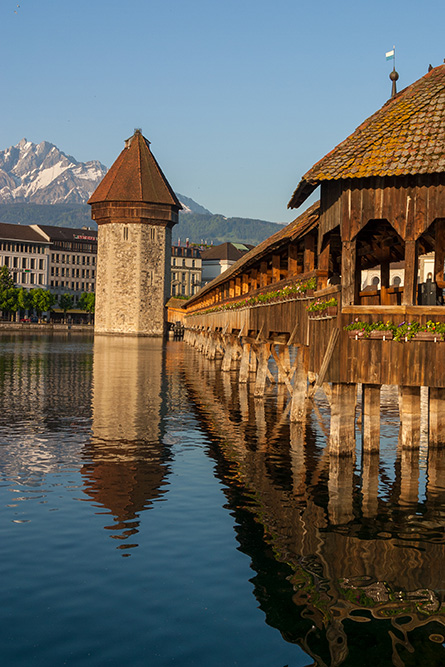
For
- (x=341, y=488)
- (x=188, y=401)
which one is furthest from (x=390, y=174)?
(x=188, y=401)

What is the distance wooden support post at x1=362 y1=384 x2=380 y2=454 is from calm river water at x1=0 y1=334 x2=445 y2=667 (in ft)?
1.09

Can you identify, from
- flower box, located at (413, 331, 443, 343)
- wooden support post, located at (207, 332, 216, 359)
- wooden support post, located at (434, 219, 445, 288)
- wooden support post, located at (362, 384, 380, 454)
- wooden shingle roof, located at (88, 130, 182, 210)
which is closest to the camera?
flower box, located at (413, 331, 443, 343)

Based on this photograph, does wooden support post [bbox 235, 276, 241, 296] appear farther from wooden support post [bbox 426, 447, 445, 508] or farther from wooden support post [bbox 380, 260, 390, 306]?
wooden support post [bbox 426, 447, 445, 508]

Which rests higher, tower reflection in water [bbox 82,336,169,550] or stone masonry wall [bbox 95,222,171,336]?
stone masonry wall [bbox 95,222,171,336]

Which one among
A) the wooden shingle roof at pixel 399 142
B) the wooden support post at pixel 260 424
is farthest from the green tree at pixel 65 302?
the wooden shingle roof at pixel 399 142

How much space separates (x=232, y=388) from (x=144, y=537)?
2515 cm

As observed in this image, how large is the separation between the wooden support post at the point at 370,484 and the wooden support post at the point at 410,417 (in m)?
0.74

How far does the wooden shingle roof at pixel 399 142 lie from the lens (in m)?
14.4

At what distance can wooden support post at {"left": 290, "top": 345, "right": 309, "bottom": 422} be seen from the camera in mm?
23703

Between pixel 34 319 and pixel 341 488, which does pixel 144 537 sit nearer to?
pixel 341 488

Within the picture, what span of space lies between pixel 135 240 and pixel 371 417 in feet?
308

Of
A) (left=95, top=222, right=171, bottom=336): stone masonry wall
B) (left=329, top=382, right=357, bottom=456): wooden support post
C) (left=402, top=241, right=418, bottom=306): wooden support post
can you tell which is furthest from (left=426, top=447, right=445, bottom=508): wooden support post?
(left=95, top=222, right=171, bottom=336): stone masonry wall

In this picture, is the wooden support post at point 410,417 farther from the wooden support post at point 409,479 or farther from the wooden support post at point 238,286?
the wooden support post at point 238,286

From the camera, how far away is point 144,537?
12.0 meters
